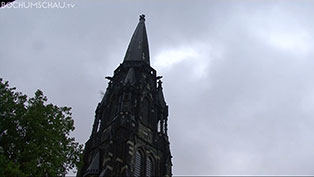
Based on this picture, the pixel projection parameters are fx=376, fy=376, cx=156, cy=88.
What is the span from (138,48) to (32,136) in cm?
2710

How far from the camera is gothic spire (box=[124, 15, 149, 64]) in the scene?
146 feet

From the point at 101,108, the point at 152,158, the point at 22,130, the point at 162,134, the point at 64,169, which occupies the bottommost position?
the point at 64,169

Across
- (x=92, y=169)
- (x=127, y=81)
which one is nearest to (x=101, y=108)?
(x=127, y=81)

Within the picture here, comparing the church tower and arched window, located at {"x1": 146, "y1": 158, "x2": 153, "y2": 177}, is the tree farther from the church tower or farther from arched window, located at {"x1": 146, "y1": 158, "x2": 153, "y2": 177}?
arched window, located at {"x1": 146, "y1": 158, "x2": 153, "y2": 177}

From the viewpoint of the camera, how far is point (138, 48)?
45875 millimetres

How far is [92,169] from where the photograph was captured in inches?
1198

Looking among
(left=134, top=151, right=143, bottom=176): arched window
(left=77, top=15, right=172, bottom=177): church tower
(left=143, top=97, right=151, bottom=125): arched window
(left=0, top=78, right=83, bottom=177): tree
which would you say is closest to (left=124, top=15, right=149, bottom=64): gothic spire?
(left=77, top=15, right=172, bottom=177): church tower

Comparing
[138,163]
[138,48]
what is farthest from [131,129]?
[138,48]

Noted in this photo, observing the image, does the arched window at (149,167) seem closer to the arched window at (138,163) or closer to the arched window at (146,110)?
the arched window at (138,163)

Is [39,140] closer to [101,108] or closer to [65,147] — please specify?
[65,147]

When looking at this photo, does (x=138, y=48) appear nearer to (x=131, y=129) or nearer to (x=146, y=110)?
(x=146, y=110)

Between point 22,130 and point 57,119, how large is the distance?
2.05 meters

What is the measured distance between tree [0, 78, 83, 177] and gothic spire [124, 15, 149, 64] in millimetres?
23133

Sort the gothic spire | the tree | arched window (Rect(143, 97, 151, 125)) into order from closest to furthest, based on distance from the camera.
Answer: the tree
arched window (Rect(143, 97, 151, 125))
the gothic spire
